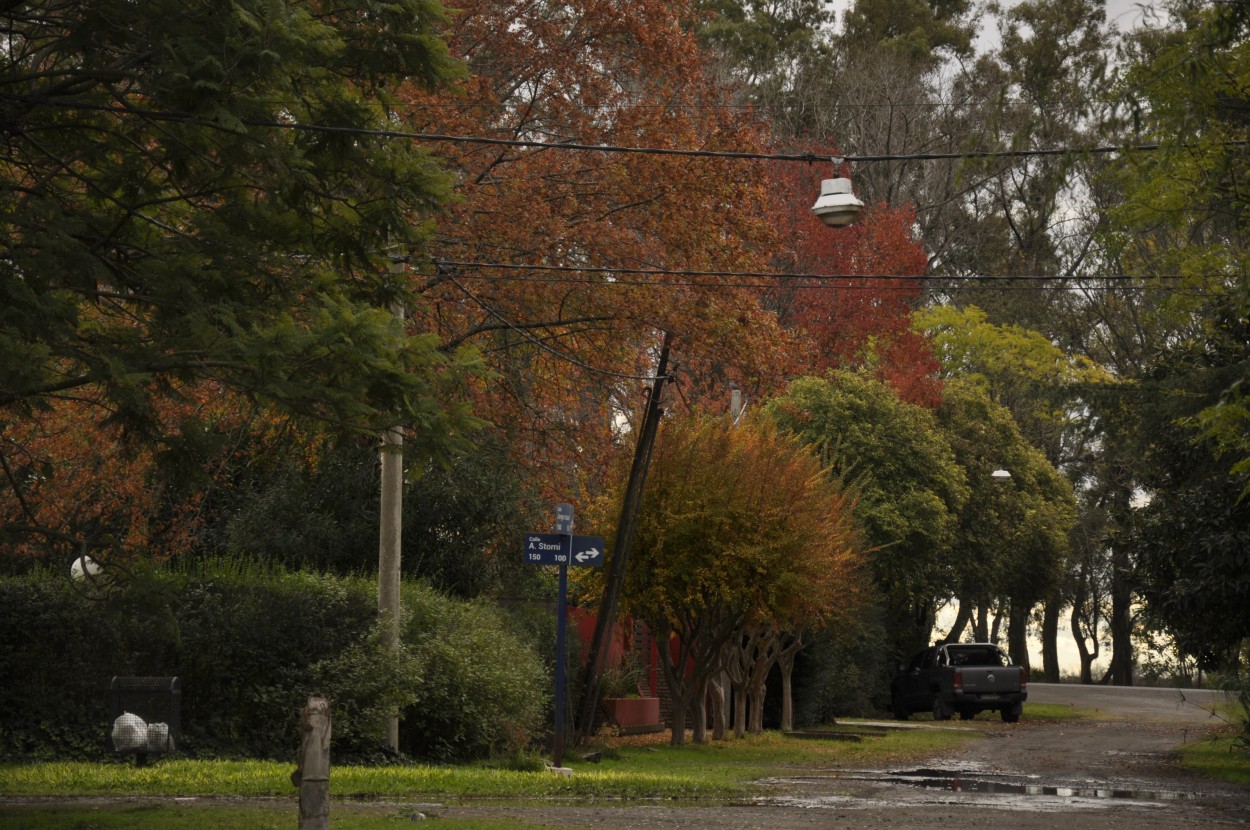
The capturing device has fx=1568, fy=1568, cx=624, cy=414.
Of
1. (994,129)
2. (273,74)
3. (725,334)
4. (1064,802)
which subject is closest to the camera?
(273,74)

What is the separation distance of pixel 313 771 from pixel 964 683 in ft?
98.9

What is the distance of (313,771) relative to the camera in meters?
9.12

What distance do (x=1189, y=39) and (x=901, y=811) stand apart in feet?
24.3

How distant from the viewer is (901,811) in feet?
48.8

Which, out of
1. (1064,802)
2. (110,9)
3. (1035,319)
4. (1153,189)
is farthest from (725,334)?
(1035,319)

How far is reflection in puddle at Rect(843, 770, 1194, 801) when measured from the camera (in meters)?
17.6

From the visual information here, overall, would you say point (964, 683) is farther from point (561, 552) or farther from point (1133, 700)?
point (561, 552)

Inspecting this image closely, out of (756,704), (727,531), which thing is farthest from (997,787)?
(756,704)

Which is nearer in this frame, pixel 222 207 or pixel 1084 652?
pixel 222 207

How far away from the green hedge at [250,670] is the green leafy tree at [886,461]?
17.2m

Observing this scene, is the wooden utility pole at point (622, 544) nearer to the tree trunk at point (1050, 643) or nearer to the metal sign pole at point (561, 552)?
the metal sign pole at point (561, 552)

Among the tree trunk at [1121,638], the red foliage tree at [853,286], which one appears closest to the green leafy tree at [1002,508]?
the red foliage tree at [853,286]

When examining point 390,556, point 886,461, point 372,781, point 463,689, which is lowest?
point 372,781

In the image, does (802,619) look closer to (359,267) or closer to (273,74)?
(359,267)
